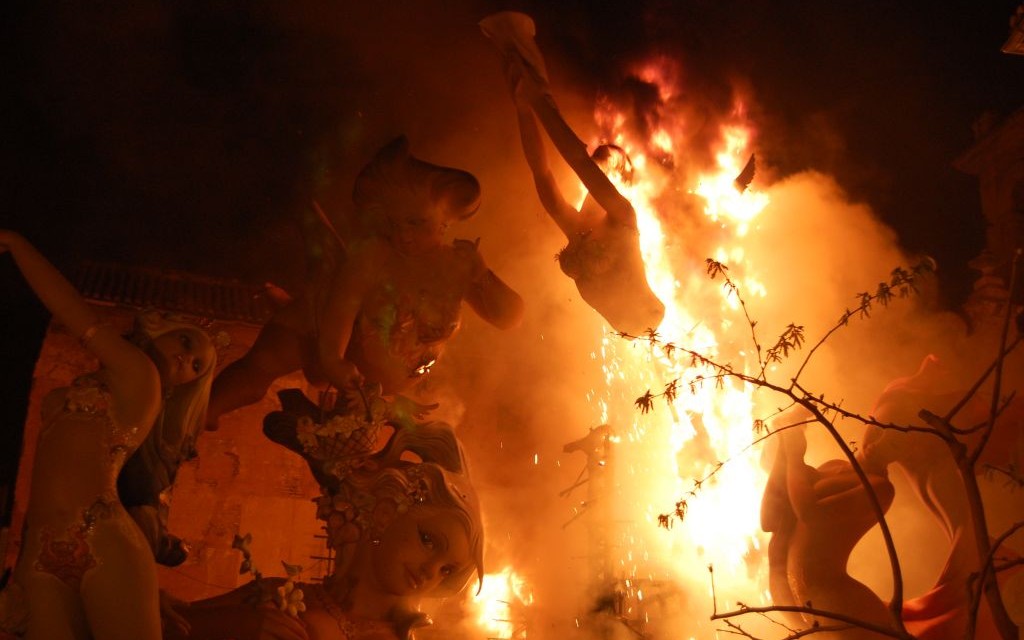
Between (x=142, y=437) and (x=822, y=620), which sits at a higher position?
(x=822, y=620)

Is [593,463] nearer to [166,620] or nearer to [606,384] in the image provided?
[606,384]

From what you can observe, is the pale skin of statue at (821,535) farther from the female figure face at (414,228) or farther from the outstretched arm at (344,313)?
the outstretched arm at (344,313)

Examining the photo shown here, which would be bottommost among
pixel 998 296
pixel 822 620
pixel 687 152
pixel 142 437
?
pixel 142 437

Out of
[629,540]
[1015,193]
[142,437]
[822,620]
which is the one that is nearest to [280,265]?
[629,540]

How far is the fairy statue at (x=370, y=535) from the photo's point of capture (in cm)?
521

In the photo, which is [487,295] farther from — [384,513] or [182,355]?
[182,355]

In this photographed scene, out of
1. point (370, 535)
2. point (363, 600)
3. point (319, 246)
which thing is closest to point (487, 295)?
point (319, 246)

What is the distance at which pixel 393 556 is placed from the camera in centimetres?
530

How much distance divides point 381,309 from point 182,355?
1.40 m

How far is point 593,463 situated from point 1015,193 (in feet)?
19.3

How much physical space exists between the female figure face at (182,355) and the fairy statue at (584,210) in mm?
2732

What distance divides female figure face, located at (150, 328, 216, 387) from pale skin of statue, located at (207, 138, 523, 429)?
948mm

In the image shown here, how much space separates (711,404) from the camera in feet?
26.5

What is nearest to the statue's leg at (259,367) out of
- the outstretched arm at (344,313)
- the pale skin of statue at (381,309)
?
the pale skin of statue at (381,309)
